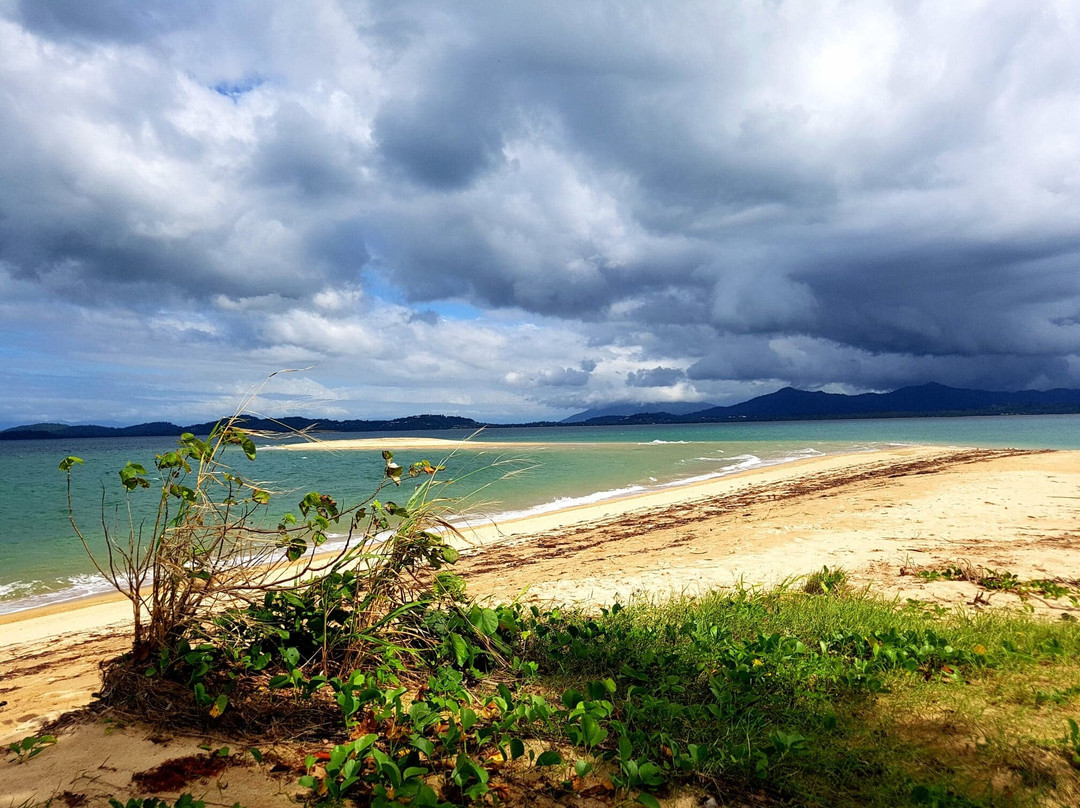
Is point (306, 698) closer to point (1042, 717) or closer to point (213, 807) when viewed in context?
point (213, 807)

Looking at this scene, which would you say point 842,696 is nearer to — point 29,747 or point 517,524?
point 29,747

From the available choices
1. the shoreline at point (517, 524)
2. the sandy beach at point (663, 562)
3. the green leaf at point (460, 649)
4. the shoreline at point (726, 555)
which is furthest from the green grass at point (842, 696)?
the shoreline at point (517, 524)

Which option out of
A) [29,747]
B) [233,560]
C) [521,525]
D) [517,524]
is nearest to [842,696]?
[233,560]

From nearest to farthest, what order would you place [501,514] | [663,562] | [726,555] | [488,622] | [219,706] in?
[219,706] < [488,622] < [663,562] < [726,555] < [501,514]

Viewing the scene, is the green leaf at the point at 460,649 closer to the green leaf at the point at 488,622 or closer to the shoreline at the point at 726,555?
the green leaf at the point at 488,622

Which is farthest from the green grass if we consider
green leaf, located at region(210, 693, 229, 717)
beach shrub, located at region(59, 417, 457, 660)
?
green leaf, located at region(210, 693, 229, 717)

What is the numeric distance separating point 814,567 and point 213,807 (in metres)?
7.08

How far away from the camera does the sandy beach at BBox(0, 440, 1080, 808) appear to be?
9.78 ft

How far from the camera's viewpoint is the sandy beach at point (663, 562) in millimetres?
2982

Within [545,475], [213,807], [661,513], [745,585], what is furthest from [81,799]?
[545,475]

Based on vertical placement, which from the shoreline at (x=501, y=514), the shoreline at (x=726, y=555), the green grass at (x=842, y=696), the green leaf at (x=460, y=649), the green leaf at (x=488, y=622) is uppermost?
the green leaf at (x=488, y=622)

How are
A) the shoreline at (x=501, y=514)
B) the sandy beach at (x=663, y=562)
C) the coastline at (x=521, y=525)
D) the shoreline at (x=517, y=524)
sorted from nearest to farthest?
the sandy beach at (x=663, y=562) < the coastline at (x=521, y=525) < the shoreline at (x=517, y=524) < the shoreline at (x=501, y=514)

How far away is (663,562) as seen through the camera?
862 cm

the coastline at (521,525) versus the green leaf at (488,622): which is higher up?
the green leaf at (488,622)
